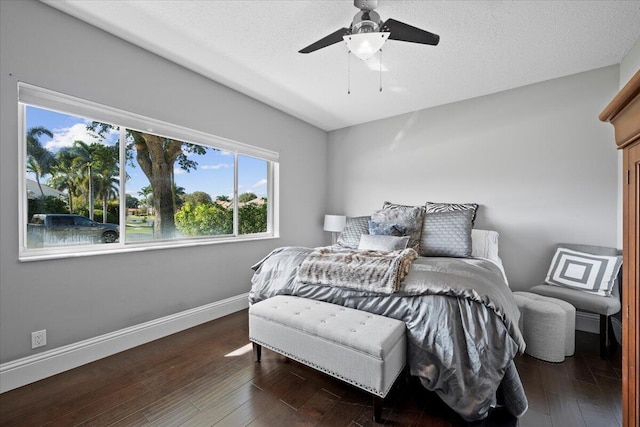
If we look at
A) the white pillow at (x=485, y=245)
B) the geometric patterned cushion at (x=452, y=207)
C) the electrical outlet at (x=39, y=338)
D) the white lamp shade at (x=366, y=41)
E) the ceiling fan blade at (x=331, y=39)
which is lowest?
the electrical outlet at (x=39, y=338)

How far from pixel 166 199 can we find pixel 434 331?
268cm

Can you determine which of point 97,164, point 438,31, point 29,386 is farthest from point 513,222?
point 29,386

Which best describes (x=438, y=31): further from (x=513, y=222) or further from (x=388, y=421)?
(x=388, y=421)

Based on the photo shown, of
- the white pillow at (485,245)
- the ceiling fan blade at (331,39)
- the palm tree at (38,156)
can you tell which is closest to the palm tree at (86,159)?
the palm tree at (38,156)

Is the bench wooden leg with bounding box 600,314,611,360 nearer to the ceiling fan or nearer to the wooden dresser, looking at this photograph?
the wooden dresser

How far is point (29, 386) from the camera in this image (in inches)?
70.4

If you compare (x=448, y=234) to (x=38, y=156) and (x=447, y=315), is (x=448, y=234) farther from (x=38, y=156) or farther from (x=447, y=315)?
(x=38, y=156)

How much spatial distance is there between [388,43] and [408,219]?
168cm

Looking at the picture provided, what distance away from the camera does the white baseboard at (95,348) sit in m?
1.77

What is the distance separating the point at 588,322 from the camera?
2.68 metres

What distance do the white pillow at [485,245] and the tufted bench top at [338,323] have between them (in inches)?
66.7

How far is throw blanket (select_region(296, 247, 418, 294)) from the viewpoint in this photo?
1.83 m

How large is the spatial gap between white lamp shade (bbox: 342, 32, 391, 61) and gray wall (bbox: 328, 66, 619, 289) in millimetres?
2197

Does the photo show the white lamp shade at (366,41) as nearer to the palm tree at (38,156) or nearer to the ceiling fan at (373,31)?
the ceiling fan at (373,31)
